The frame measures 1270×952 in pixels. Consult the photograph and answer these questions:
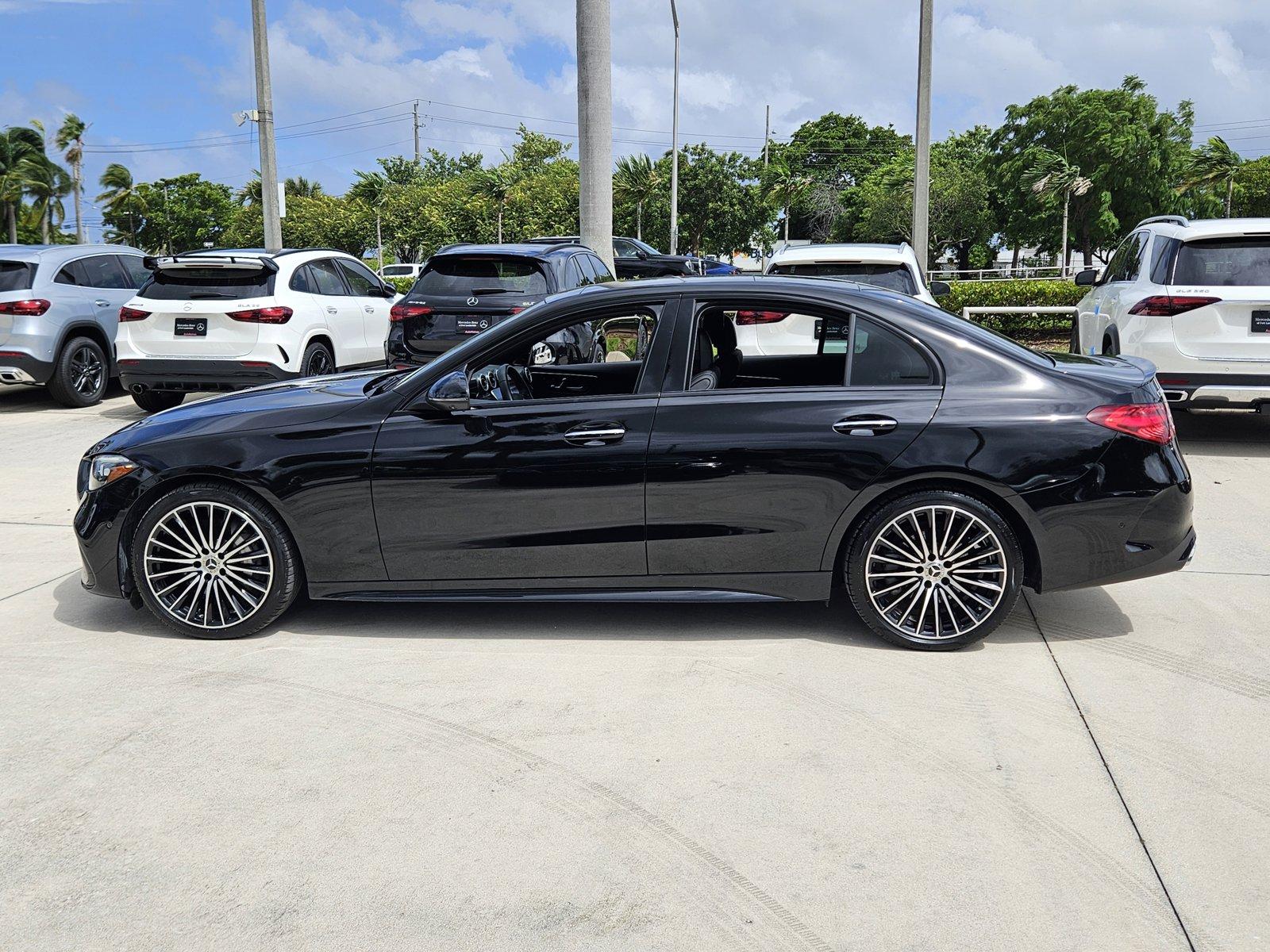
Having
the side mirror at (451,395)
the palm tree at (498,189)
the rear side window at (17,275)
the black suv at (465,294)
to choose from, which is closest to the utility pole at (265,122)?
the rear side window at (17,275)

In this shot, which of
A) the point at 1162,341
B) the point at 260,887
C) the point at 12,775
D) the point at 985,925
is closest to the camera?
the point at 985,925

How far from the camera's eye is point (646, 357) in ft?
16.8

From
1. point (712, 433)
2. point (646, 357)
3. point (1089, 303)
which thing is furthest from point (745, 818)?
point (1089, 303)

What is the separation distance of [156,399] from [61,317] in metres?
1.26

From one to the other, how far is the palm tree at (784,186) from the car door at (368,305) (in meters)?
71.1

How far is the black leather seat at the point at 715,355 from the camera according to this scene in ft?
16.7

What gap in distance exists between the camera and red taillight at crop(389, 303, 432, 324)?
10.8m

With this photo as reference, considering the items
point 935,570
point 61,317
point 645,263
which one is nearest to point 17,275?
point 61,317

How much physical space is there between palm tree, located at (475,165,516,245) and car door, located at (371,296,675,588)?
A: 61.8m

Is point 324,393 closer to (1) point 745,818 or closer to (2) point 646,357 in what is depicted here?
(2) point 646,357

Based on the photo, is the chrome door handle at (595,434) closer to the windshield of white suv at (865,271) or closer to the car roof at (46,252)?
the windshield of white suv at (865,271)

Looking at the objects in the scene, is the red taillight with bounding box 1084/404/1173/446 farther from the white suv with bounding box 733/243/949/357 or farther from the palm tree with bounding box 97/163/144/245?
the palm tree with bounding box 97/163/144/245

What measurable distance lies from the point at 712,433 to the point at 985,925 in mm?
2385

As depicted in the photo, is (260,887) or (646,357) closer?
(260,887)
